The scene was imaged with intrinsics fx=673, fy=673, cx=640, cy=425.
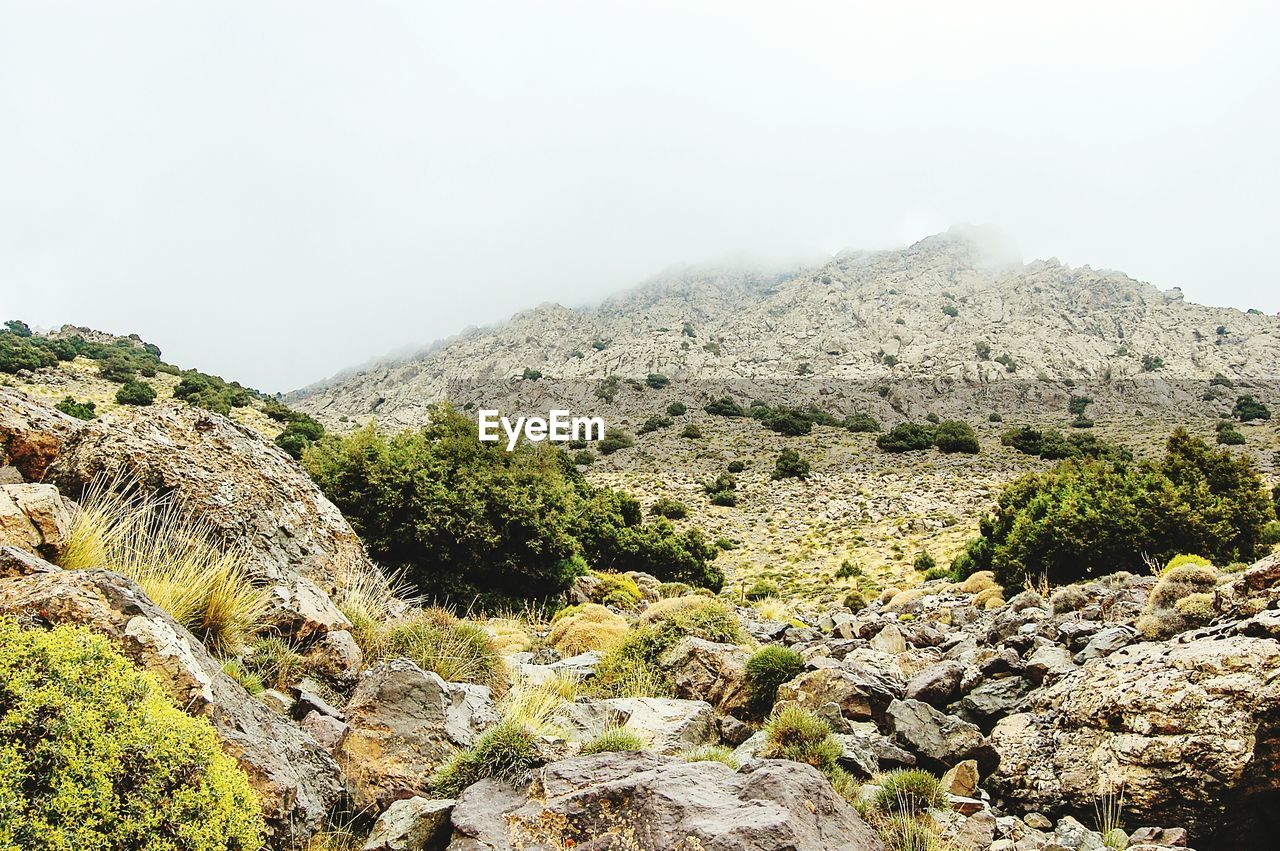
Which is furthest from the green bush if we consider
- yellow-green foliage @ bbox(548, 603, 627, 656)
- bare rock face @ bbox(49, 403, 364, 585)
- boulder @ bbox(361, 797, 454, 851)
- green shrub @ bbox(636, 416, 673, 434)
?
boulder @ bbox(361, 797, 454, 851)

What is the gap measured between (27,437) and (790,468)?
47379 mm

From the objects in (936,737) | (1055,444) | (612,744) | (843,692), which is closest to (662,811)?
(612,744)

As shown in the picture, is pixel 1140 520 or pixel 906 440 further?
pixel 906 440

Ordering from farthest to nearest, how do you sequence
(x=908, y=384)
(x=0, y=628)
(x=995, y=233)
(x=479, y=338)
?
(x=995, y=233) < (x=479, y=338) < (x=908, y=384) < (x=0, y=628)

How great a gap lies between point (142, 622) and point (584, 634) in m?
9.41

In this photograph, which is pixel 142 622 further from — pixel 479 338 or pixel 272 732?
pixel 479 338

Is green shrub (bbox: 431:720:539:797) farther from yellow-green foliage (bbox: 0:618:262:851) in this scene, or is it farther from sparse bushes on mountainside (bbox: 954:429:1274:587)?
sparse bushes on mountainside (bbox: 954:429:1274:587)

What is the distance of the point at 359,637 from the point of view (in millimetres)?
7984

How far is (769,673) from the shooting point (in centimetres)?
869

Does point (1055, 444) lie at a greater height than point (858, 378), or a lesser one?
lesser

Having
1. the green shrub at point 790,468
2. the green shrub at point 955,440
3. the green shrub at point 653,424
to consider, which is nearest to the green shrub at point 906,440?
the green shrub at point 955,440

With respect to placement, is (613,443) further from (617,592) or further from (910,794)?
(910,794)

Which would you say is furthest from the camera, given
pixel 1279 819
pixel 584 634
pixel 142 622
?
pixel 584 634

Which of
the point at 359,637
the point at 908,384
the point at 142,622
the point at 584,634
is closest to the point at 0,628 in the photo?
the point at 142,622
